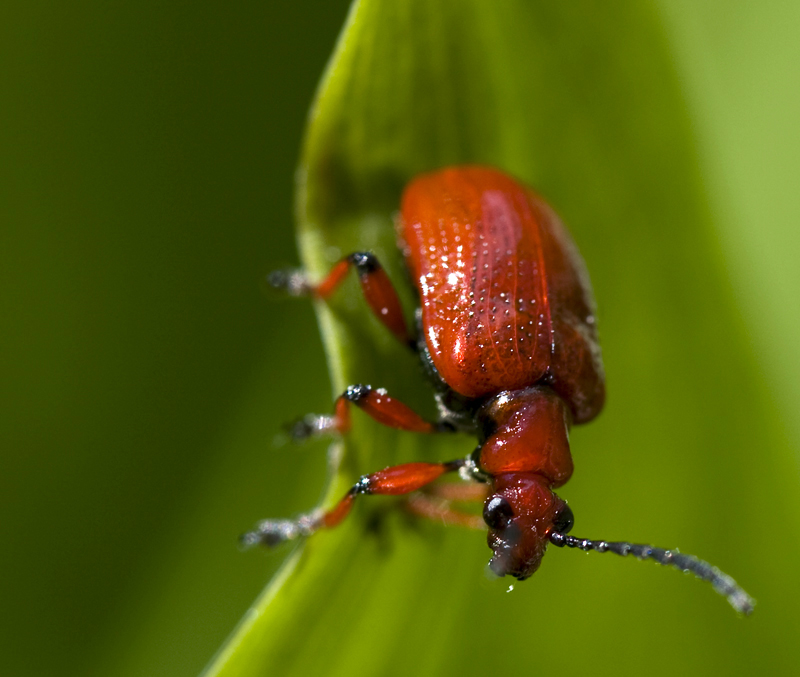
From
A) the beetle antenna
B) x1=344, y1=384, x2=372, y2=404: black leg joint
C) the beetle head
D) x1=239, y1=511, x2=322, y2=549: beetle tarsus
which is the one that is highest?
x1=344, y1=384, x2=372, y2=404: black leg joint

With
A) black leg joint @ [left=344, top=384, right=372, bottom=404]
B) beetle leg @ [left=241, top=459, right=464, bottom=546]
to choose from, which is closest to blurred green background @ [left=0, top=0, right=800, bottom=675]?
beetle leg @ [left=241, top=459, right=464, bottom=546]

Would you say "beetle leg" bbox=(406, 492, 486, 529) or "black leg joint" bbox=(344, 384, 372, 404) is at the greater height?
"black leg joint" bbox=(344, 384, 372, 404)

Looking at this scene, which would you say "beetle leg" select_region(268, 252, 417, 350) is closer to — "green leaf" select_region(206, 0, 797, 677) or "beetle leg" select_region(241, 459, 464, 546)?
"green leaf" select_region(206, 0, 797, 677)

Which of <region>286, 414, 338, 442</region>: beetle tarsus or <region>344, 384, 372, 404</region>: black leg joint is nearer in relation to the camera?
<region>344, 384, 372, 404</region>: black leg joint

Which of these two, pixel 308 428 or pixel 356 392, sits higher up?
pixel 356 392

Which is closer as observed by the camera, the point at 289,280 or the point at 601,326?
the point at 601,326

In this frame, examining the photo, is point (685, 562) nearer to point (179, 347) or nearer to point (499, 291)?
point (499, 291)

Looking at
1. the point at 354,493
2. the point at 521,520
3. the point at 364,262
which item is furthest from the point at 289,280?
the point at 521,520

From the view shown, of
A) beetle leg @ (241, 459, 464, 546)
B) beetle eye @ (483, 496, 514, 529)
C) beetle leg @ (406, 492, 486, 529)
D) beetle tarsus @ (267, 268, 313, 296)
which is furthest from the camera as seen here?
beetle tarsus @ (267, 268, 313, 296)
